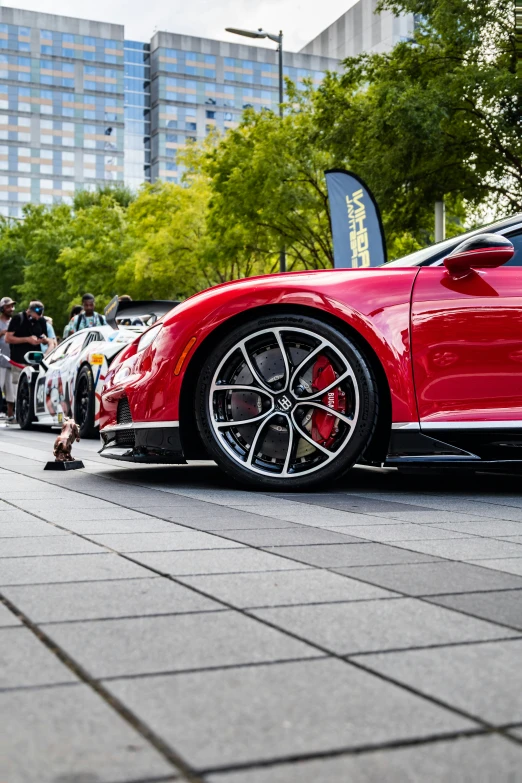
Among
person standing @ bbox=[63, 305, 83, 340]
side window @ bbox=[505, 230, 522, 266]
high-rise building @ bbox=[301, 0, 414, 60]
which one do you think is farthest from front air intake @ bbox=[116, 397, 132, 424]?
high-rise building @ bbox=[301, 0, 414, 60]

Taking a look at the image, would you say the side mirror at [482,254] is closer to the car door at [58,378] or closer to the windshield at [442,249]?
the windshield at [442,249]

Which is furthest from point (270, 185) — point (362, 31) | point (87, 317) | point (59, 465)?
point (362, 31)

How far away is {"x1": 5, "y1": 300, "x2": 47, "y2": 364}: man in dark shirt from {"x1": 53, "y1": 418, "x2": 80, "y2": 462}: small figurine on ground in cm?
908

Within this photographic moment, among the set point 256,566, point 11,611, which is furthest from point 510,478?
point 11,611

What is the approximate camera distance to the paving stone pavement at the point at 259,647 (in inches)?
64.4

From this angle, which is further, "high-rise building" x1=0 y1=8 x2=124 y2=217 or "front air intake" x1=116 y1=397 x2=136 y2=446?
"high-rise building" x1=0 y1=8 x2=124 y2=217

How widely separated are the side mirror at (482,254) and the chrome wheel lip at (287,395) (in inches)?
28.3

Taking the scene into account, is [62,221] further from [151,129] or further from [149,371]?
[151,129]

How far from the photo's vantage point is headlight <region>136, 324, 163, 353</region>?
5.70 meters

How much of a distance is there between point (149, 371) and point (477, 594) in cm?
300

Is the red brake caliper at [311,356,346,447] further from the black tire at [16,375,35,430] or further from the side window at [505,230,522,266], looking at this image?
the black tire at [16,375,35,430]

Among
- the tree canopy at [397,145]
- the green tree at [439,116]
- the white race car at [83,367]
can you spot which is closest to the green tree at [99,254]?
the tree canopy at [397,145]

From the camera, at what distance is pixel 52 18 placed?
5118 inches

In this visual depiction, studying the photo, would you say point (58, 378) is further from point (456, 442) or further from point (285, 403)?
point (456, 442)
